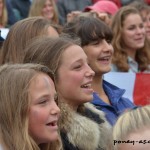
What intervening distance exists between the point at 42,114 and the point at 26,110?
94 mm

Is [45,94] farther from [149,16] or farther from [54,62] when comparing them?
[149,16]

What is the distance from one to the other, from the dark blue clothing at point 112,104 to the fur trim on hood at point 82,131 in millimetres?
537

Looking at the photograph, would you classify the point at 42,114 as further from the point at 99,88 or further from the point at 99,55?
the point at 99,55

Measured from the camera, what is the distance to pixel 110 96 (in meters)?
5.14

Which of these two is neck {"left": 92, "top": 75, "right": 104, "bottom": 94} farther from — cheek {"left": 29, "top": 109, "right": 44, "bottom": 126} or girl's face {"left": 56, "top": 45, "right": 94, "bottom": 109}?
cheek {"left": 29, "top": 109, "right": 44, "bottom": 126}

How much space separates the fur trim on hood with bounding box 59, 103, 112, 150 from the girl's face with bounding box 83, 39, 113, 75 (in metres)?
1.06

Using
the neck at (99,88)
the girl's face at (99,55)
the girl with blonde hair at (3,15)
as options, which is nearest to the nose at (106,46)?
the girl's face at (99,55)

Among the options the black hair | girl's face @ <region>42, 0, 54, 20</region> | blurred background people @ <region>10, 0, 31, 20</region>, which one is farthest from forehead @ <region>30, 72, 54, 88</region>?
blurred background people @ <region>10, 0, 31, 20</region>

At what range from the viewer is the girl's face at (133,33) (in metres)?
7.30

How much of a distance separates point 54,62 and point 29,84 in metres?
0.68

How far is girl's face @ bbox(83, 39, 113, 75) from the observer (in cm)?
530

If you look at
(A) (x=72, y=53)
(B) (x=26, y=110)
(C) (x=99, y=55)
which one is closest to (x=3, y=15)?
(C) (x=99, y=55)

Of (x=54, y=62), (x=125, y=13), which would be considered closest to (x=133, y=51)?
(x=125, y=13)

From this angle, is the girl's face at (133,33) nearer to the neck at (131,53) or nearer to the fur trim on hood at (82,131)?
the neck at (131,53)
